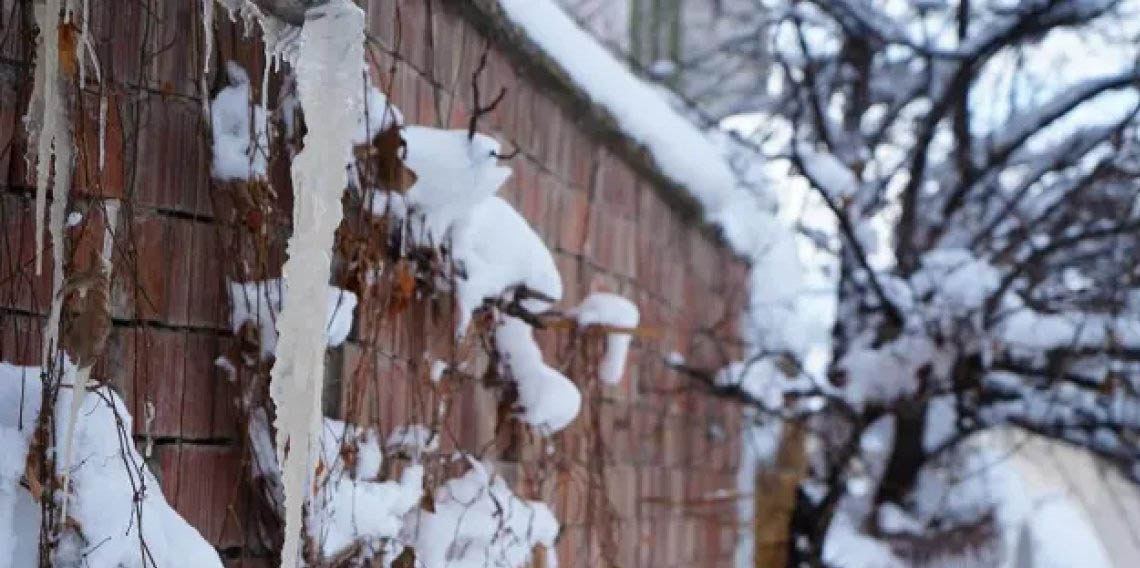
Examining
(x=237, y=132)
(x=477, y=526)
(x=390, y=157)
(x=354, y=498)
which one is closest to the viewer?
(x=237, y=132)

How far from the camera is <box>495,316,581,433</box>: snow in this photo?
2463mm

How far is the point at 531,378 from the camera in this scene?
8.20ft

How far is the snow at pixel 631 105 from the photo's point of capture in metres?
2.70

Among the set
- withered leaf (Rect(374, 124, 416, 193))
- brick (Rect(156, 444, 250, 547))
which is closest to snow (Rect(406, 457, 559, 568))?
brick (Rect(156, 444, 250, 547))

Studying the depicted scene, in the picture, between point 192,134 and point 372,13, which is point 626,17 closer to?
point 372,13

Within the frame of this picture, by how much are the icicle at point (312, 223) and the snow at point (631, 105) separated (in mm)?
883

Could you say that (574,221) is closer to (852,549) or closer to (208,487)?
(208,487)

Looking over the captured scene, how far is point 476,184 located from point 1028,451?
474 centimetres

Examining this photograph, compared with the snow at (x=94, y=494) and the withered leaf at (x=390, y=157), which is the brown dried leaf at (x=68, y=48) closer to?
the snow at (x=94, y=494)

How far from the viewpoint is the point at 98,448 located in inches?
59.3

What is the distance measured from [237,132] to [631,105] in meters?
1.68

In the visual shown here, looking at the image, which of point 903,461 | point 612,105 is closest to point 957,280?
point 903,461

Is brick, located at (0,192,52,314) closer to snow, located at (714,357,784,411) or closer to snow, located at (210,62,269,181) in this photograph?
snow, located at (210,62,269,181)

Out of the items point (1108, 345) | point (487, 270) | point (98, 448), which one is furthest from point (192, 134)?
point (1108, 345)
